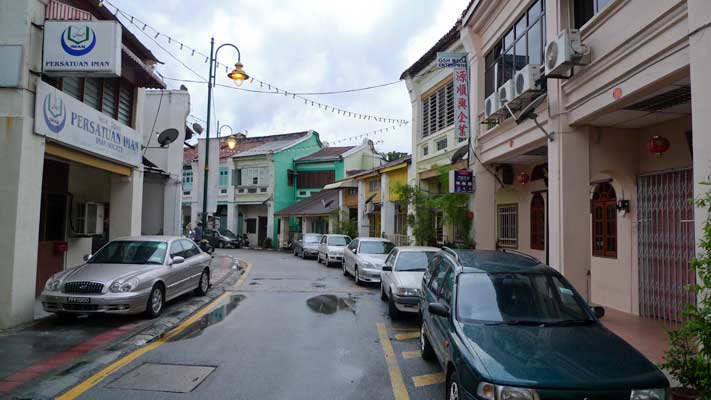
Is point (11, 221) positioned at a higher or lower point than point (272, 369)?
higher

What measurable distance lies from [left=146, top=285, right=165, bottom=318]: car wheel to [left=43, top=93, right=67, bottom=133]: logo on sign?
11.6 ft

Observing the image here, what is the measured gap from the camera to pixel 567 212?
8297 mm

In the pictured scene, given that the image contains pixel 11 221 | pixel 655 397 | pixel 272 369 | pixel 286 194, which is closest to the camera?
pixel 655 397

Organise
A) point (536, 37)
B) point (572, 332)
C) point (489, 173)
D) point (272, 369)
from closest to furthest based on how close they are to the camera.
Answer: point (572, 332) → point (272, 369) → point (536, 37) → point (489, 173)

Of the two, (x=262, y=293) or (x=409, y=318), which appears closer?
(x=409, y=318)

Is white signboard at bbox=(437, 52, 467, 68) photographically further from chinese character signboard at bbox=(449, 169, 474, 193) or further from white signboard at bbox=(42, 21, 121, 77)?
white signboard at bbox=(42, 21, 121, 77)

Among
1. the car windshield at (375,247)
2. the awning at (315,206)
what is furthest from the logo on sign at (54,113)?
the awning at (315,206)

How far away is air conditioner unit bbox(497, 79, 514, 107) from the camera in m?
9.90

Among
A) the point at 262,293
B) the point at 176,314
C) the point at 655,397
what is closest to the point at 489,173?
the point at 262,293

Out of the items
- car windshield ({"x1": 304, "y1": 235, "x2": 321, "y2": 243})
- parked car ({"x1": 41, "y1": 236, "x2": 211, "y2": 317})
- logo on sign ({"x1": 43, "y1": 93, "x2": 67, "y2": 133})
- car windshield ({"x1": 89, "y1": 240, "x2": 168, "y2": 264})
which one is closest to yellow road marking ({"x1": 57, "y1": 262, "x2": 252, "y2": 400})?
parked car ({"x1": 41, "y1": 236, "x2": 211, "y2": 317})

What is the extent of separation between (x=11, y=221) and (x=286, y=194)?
31.3 meters

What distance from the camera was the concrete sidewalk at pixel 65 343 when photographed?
17.7ft

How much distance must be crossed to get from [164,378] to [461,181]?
10003mm

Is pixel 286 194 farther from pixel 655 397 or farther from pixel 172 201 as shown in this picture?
pixel 655 397
